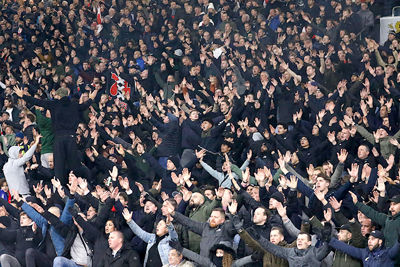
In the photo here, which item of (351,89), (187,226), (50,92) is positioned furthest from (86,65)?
(187,226)

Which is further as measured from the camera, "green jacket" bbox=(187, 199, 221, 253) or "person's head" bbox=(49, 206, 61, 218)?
"person's head" bbox=(49, 206, 61, 218)

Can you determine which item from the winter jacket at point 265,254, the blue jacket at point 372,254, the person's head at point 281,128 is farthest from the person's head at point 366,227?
the person's head at point 281,128

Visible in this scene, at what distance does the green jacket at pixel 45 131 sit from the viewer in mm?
15422

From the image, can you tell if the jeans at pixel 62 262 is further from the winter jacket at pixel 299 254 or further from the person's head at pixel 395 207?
the person's head at pixel 395 207

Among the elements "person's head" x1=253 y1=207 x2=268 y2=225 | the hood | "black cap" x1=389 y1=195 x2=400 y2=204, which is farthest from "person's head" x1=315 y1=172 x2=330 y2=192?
the hood

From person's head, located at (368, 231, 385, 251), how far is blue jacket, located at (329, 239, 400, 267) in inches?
1.7

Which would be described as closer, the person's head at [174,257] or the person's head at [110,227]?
the person's head at [174,257]

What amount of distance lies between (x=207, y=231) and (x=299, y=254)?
1.36 metres

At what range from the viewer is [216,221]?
10.8 m

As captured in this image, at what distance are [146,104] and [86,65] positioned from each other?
135 inches

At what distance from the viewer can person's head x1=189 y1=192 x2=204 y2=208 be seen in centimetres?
1158

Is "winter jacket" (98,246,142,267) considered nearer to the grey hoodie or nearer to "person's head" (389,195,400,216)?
"person's head" (389,195,400,216)

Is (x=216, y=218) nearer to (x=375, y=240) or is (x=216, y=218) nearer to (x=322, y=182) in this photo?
(x=322, y=182)

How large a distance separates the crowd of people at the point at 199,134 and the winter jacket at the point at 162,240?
0.02 meters
